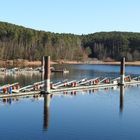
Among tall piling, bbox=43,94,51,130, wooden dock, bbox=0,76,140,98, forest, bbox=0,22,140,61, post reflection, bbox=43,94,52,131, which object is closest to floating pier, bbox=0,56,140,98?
wooden dock, bbox=0,76,140,98

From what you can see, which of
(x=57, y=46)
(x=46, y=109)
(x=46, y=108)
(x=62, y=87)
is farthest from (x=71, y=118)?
(x=57, y=46)

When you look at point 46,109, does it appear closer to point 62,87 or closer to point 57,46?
point 62,87

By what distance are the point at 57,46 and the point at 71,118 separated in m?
110

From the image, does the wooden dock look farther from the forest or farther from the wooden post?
the forest

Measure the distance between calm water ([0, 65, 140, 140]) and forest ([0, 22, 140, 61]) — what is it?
7647 centimetres

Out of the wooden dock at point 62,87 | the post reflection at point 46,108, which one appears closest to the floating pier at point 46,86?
the wooden dock at point 62,87

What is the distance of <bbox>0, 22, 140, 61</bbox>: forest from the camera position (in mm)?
121619

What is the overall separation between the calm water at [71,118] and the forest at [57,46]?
7647 centimetres

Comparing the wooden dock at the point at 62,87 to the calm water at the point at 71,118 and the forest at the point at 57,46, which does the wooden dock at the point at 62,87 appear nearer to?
the calm water at the point at 71,118

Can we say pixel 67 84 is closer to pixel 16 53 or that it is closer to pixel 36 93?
pixel 36 93

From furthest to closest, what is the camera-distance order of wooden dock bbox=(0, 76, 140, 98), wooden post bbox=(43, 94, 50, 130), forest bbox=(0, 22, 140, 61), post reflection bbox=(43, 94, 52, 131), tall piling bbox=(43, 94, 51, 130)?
forest bbox=(0, 22, 140, 61), wooden dock bbox=(0, 76, 140, 98), wooden post bbox=(43, 94, 50, 130), tall piling bbox=(43, 94, 51, 130), post reflection bbox=(43, 94, 52, 131)

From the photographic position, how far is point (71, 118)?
3031 centimetres

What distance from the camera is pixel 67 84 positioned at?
48531mm

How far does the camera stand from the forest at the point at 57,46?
12162 centimetres
